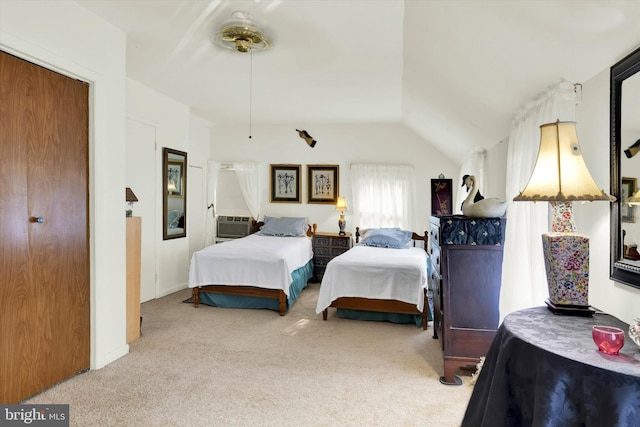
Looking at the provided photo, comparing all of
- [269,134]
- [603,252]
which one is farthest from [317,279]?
[603,252]

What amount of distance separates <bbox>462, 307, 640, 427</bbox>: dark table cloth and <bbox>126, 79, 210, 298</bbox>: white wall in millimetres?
4401

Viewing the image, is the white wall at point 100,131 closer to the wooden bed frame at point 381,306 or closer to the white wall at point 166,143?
the white wall at point 166,143

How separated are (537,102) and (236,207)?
516 centimetres

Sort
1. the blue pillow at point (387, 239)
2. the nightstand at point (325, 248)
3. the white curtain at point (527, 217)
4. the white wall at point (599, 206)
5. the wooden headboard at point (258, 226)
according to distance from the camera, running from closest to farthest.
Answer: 1. the white wall at point (599, 206)
2. the white curtain at point (527, 217)
3. the blue pillow at point (387, 239)
4. the nightstand at point (325, 248)
5. the wooden headboard at point (258, 226)

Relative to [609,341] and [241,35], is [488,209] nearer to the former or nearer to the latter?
[609,341]

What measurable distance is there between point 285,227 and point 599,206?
15.3 ft

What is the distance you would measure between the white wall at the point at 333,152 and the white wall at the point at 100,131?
3568mm

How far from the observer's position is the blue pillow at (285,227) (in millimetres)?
6020

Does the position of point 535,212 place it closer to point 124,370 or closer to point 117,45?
point 124,370

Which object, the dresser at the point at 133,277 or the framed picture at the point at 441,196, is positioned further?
the framed picture at the point at 441,196

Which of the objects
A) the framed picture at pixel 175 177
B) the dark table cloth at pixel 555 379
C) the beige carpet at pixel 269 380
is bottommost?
the beige carpet at pixel 269 380

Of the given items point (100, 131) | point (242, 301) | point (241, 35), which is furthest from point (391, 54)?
point (242, 301)

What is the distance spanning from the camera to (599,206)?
5.92ft

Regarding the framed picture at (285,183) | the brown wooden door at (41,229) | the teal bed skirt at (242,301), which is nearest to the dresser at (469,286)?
the teal bed skirt at (242,301)
